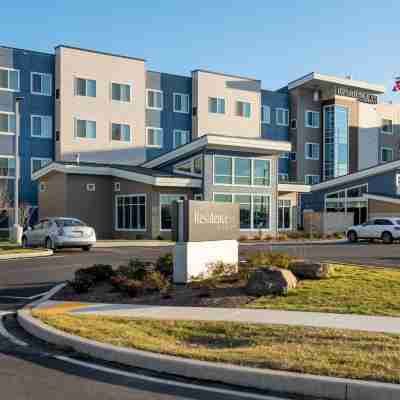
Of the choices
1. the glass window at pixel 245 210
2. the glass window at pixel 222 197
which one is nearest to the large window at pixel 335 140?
the glass window at pixel 245 210

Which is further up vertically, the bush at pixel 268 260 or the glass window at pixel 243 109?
the glass window at pixel 243 109

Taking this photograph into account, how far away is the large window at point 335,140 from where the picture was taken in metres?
64.3

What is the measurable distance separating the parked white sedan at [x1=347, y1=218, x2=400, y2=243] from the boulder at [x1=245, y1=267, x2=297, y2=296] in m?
27.6

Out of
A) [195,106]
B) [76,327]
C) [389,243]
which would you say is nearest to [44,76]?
[195,106]

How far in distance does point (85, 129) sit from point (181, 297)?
38177 mm

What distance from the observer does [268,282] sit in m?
11.9

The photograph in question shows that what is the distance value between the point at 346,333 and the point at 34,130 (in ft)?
→ 139

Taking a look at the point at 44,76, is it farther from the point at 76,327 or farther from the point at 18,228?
the point at 76,327

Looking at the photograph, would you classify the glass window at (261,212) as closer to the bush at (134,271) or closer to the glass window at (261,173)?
the glass window at (261,173)

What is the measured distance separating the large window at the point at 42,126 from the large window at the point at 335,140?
99.3 feet

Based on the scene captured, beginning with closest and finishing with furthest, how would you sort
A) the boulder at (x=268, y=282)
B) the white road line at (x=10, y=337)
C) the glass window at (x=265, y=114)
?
the white road line at (x=10, y=337)
the boulder at (x=268, y=282)
the glass window at (x=265, y=114)

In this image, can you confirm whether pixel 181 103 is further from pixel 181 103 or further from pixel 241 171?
pixel 241 171

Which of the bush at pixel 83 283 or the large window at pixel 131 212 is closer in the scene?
the bush at pixel 83 283

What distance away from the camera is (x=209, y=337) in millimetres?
8594
